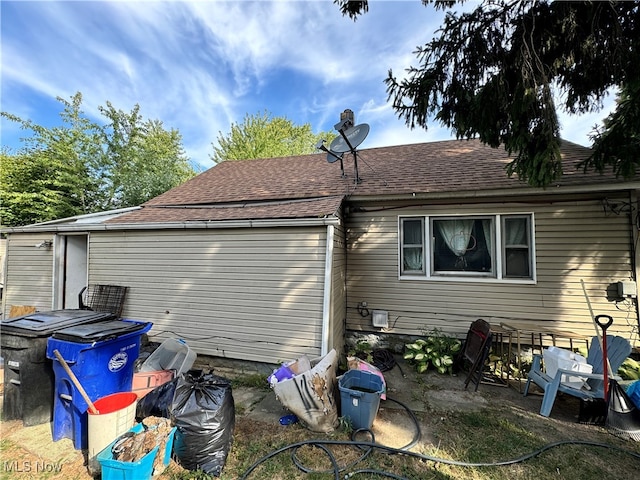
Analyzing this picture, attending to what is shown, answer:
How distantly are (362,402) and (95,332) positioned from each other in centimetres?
297

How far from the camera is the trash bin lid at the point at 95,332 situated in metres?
2.72

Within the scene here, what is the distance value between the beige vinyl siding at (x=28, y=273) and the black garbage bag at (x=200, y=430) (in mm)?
5927

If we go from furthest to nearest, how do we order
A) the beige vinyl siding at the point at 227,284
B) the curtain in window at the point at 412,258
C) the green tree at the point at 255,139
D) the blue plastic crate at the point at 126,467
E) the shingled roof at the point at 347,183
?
the green tree at the point at 255,139 < the curtain in window at the point at 412,258 < the shingled roof at the point at 347,183 < the beige vinyl siding at the point at 227,284 < the blue plastic crate at the point at 126,467

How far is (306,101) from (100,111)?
492 inches

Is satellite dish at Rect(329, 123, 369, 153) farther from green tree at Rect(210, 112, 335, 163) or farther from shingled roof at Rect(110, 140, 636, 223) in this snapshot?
green tree at Rect(210, 112, 335, 163)

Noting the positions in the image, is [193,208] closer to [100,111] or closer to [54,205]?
[54,205]

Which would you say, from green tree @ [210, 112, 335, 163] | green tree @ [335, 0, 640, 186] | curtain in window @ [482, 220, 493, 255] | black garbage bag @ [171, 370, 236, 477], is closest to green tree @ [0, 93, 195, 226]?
green tree @ [210, 112, 335, 163]

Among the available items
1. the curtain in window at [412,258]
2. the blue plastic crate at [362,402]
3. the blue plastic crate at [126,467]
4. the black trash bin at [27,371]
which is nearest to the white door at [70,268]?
the black trash bin at [27,371]

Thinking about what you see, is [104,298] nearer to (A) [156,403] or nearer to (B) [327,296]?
(A) [156,403]

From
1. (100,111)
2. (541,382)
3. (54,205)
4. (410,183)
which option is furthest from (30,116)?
(541,382)

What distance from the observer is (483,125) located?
4.05 meters

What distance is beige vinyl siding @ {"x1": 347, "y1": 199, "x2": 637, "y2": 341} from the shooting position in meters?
4.64

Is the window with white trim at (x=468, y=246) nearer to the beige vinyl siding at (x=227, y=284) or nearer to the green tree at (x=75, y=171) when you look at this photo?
the beige vinyl siding at (x=227, y=284)

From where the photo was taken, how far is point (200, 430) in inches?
91.9
